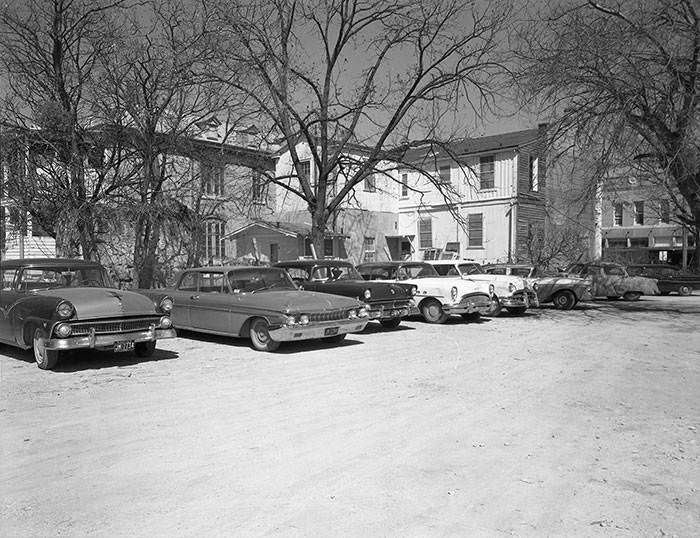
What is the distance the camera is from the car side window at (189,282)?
1155 centimetres

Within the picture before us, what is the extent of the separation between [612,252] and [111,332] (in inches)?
1696

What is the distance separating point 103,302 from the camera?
8.66 metres

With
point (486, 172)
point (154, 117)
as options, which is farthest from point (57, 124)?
point (486, 172)

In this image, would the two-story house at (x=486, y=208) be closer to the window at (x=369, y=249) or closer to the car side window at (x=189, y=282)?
the window at (x=369, y=249)

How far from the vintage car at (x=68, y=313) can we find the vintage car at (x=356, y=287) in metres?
4.18

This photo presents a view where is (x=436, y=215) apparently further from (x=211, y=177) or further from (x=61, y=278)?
(x=61, y=278)

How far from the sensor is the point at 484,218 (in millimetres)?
→ 33219

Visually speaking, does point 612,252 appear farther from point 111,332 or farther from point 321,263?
point 111,332

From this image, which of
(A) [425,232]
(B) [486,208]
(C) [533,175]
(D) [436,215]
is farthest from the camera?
(A) [425,232]

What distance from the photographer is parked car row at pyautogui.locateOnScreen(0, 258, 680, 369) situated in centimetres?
846

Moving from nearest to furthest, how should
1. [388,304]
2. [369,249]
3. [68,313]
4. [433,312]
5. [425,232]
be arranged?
1. [68,313]
2. [388,304]
3. [433,312]
4. [369,249]
5. [425,232]

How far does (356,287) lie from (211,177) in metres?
9.08

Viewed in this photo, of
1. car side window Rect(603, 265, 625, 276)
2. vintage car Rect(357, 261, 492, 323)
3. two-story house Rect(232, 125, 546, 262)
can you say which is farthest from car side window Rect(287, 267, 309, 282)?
two-story house Rect(232, 125, 546, 262)

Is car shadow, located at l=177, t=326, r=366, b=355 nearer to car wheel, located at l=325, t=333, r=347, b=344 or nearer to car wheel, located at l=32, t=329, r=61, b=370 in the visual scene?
car wheel, located at l=325, t=333, r=347, b=344
